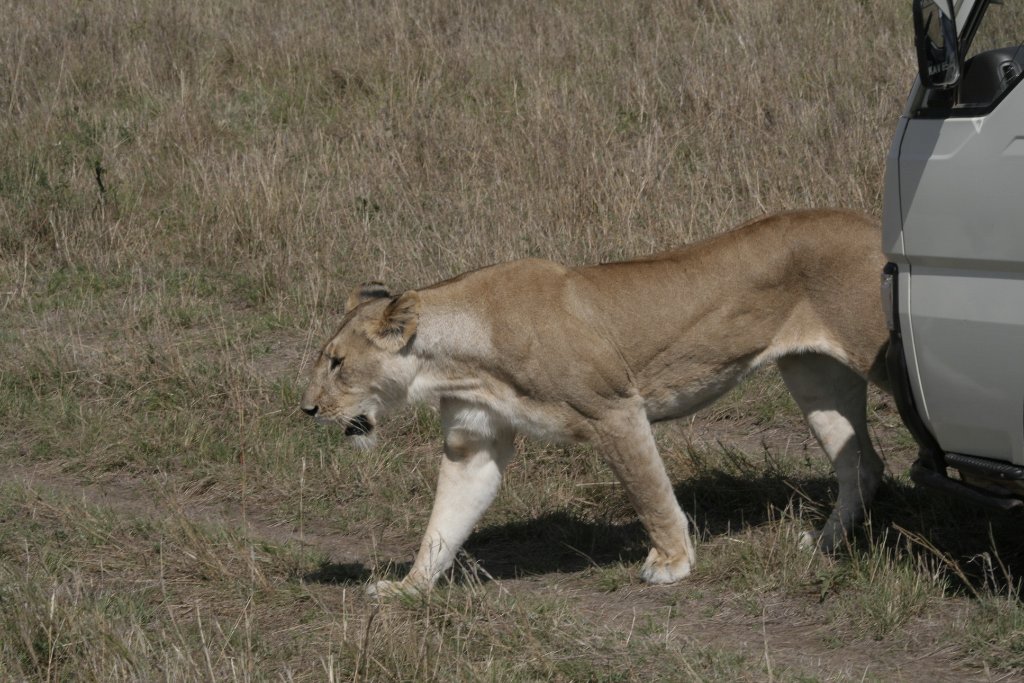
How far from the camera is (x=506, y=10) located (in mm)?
10836

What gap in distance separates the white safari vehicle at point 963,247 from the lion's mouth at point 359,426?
6.06 ft

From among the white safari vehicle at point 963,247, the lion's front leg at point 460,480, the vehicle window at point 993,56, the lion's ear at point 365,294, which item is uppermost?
the vehicle window at point 993,56

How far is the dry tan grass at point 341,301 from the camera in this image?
3914 millimetres

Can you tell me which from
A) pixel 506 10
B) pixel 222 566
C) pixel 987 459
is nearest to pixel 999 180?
pixel 987 459

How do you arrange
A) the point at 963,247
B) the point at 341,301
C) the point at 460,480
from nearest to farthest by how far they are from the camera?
the point at 963,247, the point at 460,480, the point at 341,301

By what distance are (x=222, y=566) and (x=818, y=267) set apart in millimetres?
2295

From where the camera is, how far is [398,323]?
4438mm

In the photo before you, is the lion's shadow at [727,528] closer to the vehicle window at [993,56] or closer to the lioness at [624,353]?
the lioness at [624,353]

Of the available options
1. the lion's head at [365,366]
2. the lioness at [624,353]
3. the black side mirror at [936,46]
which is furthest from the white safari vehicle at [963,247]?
the lion's head at [365,366]

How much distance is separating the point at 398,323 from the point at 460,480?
1.98 ft

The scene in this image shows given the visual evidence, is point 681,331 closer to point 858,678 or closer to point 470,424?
point 470,424

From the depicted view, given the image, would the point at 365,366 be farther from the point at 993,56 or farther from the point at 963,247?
the point at 993,56

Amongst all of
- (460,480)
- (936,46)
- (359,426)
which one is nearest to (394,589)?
(460,480)

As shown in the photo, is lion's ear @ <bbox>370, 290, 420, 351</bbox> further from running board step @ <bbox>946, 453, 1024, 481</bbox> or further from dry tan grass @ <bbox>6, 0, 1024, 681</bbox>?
running board step @ <bbox>946, 453, 1024, 481</bbox>
